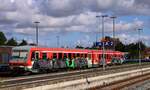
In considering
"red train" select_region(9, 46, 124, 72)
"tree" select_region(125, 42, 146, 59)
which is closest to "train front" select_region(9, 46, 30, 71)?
"red train" select_region(9, 46, 124, 72)

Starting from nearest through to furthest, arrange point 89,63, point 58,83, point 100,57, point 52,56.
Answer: point 58,83, point 52,56, point 89,63, point 100,57

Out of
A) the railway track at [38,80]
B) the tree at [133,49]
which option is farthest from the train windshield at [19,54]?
the tree at [133,49]

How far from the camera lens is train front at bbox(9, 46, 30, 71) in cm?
4478

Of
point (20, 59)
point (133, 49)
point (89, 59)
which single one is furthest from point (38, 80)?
point (133, 49)

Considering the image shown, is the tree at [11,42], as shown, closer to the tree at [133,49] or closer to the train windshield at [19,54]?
the tree at [133,49]

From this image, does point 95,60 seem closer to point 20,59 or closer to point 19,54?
point 19,54

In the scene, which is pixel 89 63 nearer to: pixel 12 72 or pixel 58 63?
pixel 58 63

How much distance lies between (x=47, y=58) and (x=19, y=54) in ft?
12.7

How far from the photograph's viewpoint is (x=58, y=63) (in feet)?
169

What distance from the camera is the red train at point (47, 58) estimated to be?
45.2m

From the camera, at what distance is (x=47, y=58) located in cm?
4859

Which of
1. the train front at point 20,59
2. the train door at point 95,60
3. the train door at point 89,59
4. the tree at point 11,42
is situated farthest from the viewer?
the tree at point 11,42

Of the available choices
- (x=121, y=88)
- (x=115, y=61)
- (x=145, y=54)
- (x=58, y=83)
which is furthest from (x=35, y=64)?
(x=145, y=54)

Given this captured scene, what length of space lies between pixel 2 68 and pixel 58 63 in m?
6.68
